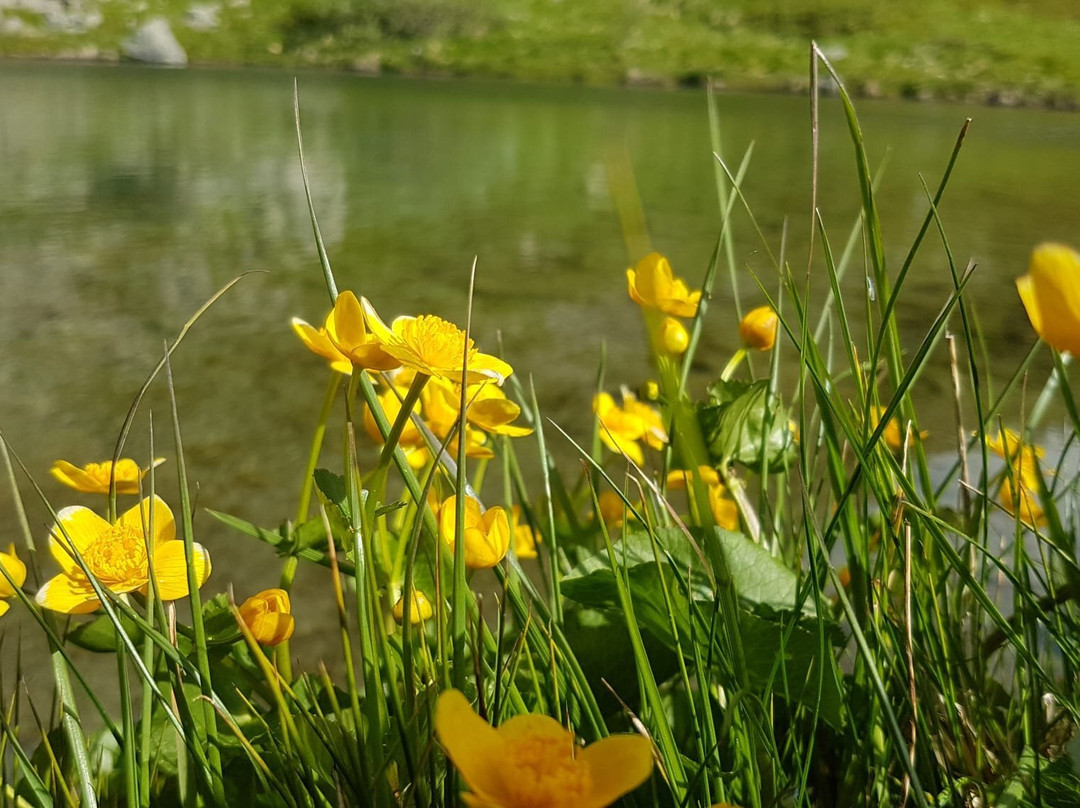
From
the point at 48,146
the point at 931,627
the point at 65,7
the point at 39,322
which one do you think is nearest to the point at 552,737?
the point at 931,627

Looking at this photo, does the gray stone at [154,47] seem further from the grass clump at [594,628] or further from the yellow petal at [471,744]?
the yellow petal at [471,744]

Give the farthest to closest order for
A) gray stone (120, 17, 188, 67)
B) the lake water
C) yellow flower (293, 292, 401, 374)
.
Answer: gray stone (120, 17, 188, 67) → the lake water → yellow flower (293, 292, 401, 374)

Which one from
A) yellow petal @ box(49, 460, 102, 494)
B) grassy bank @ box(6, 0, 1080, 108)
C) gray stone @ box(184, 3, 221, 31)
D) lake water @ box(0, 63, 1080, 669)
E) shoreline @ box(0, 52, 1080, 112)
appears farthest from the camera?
gray stone @ box(184, 3, 221, 31)

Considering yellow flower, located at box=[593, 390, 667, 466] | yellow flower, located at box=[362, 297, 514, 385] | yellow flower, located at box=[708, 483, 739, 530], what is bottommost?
yellow flower, located at box=[708, 483, 739, 530]

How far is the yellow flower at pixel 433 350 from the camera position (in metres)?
0.31

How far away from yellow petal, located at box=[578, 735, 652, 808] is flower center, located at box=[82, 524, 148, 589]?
0.21 metres

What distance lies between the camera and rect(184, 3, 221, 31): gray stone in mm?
22156

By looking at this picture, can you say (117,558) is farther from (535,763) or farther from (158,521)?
(535,763)

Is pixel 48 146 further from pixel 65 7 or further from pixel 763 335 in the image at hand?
pixel 65 7

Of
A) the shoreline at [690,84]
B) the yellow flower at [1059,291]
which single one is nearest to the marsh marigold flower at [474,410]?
the yellow flower at [1059,291]

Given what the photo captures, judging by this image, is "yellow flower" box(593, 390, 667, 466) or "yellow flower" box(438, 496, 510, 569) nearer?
"yellow flower" box(438, 496, 510, 569)

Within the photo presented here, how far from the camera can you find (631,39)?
2130cm

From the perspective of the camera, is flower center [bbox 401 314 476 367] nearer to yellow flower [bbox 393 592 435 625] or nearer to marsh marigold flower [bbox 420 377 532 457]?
marsh marigold flower [bbox 420 377 532 457]

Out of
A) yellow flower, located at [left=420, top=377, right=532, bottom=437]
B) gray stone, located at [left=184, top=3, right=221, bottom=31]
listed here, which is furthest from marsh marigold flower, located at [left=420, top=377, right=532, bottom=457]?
Answer: gray stone, located at [left=184, top=3, right=221, bottom=31]
